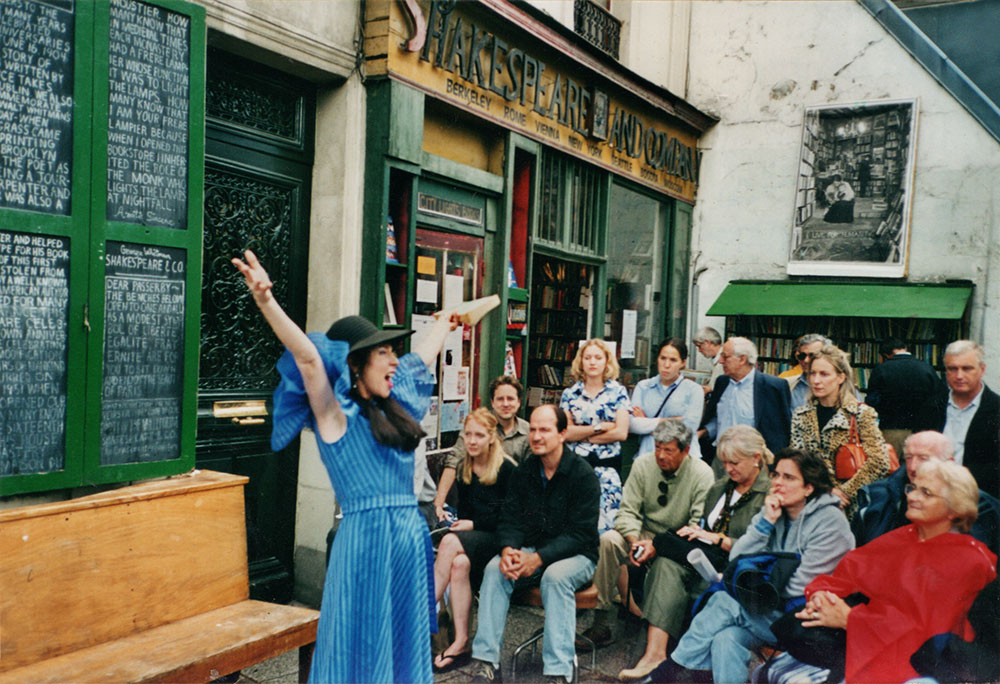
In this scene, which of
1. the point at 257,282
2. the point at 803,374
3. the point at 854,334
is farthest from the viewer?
the point at 854,334

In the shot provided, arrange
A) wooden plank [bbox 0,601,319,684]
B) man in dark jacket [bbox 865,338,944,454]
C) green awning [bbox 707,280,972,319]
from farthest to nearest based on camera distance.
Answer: green awning [bbox 707,280,972,319], man in dark jacket [bbox 865,338,944,454], wooden plank [bbox 0,601,319,684]

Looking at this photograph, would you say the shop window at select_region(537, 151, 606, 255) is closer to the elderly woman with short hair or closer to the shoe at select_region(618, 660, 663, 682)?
the shoe at select_region(618, 660, 663, 682)

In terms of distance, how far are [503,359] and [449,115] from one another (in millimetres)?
2013

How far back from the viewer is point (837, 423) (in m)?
5.06

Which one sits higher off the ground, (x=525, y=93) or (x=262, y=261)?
(x=525, y=93)

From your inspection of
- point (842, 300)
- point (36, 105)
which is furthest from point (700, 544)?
point (842, 300)

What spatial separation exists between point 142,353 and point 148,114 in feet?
3.64

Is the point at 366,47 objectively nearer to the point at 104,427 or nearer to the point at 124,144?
the point at 124,144

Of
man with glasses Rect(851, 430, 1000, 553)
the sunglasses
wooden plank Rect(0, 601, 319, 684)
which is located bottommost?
wooden plank Rect(0, 601, 319, 684)

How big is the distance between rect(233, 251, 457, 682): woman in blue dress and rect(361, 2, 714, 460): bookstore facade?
2536mm

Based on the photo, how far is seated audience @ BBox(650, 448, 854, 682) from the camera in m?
4.05

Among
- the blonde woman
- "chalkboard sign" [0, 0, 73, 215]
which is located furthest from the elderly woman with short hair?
"chalkboard sign" [0, 0, 73, 215]

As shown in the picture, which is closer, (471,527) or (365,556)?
(365,556)

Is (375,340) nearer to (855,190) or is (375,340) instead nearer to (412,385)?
(412,385)
